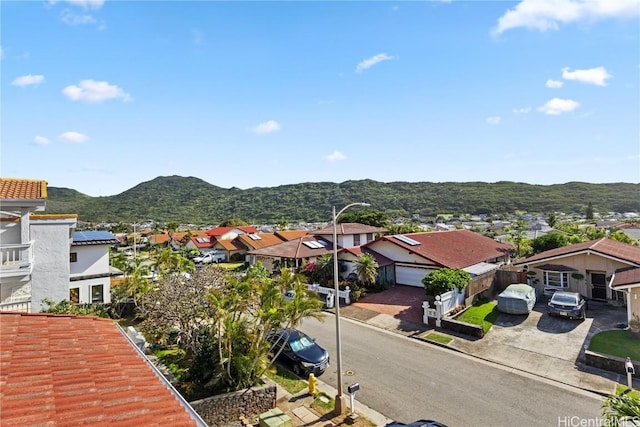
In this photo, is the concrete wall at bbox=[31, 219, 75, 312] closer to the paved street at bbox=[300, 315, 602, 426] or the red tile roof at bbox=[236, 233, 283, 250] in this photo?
the paved street at bbox=[300, 315, 602, 426]

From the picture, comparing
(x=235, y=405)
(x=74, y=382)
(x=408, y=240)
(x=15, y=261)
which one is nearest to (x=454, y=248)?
(x=408, y=240)

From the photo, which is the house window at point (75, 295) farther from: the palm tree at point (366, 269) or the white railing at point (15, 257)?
the palm tree at point (366, 269)

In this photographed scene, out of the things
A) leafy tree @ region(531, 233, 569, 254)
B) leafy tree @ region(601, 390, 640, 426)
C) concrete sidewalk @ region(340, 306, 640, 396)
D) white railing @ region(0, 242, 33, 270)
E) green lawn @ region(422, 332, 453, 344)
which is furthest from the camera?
leafy tree @ region(531, 233, 569, 254)

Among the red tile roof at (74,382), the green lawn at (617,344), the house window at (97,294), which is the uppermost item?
the red tile roof at (74,382)

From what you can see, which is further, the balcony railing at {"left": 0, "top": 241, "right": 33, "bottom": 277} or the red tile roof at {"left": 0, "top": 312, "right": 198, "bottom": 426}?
the balcony railing at {"left": 0, "top": 241, "right": 33, "bottom": 277}

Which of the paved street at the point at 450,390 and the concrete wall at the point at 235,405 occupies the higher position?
the concrete wall at the point at 235,405

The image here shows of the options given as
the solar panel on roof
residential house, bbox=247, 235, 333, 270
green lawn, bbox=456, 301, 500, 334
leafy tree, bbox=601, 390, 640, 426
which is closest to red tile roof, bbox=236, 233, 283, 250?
residential house, bbox=247, 235, 333, 270

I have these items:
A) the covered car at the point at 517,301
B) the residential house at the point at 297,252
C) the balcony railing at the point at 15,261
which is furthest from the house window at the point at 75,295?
the covered car at the point at 517,301
